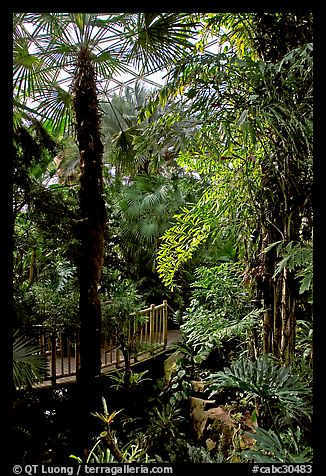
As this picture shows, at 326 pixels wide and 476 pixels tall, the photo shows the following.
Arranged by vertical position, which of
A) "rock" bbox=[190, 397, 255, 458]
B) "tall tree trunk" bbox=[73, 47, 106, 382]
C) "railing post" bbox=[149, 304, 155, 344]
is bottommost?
"rock" bbox=[190, 397, 255, 458]

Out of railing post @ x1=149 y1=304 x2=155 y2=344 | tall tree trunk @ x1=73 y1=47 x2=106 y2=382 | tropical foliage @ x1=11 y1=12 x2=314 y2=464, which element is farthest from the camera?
railing post @ x1=149 y1=304 x2=155 y2=344

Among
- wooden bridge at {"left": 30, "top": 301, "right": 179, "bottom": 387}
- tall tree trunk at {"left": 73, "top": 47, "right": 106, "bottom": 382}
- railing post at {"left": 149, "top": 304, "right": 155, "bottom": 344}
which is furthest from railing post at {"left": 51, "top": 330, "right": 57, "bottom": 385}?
railing post at {"left": 149, "top": 304, "right": 155, "bottom": 344}

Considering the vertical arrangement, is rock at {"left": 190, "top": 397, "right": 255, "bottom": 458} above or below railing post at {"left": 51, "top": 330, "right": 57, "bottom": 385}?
below

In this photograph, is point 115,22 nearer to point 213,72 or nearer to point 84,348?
point 213,72

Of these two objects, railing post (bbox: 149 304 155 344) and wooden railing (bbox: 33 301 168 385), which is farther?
railing post (bbox: 149 304 155 344)

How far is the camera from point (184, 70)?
1630mm

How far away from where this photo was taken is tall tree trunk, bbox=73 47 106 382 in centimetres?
185

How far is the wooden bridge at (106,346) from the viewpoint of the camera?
190cm

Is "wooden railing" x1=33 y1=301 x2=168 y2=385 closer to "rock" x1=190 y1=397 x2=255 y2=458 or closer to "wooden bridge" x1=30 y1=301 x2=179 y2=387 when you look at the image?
"wooden bridge" x1=30 y1=301 x2=179 y2=387

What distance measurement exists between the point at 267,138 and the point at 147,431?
157cm

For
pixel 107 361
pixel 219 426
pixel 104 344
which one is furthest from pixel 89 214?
pixel 219 426

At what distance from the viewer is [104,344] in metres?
2.06

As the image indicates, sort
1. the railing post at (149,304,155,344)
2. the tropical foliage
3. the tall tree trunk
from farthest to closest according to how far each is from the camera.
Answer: the railing post at (149,304,155,344) → the tall tree trunk → the tropical foliage

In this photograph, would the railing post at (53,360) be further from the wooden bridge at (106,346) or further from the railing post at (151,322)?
the railing post at (151,322)
